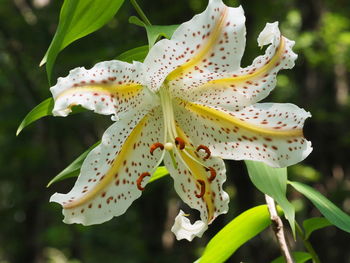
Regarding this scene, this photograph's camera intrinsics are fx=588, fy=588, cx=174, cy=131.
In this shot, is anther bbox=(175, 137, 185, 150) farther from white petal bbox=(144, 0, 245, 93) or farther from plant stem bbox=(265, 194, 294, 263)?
plant stem bbox=(265, 194, 294, 263)

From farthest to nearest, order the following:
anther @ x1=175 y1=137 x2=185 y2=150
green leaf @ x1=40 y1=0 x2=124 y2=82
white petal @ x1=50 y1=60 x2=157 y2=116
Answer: anther @ x1=175 y1=137 x2=185 y2=150, green leaf @ x1=40 y1=0 x2=124 y2=82, white petal @ x1=50 y1=60 x2=157 y2=116

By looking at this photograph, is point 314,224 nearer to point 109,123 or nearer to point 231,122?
point 231,122

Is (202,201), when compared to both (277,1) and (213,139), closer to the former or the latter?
(213,139)

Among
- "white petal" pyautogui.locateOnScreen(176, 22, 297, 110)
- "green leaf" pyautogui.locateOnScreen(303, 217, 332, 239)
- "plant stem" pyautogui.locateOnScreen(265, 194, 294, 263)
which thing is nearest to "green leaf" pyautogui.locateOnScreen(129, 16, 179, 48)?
"white petal" pyautogui.locateOnScreen(176, 22, 297, 110)

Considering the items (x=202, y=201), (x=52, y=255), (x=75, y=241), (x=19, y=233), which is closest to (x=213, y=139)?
(x=202, y=201)

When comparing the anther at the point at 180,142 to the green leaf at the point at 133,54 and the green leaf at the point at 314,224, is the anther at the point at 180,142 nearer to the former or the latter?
the green leaf at the point at 133,54

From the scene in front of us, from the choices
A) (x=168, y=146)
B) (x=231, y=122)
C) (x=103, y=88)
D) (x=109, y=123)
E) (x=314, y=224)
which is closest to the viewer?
(x=103, y=88)

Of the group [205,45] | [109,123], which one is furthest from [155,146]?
[109,123]
